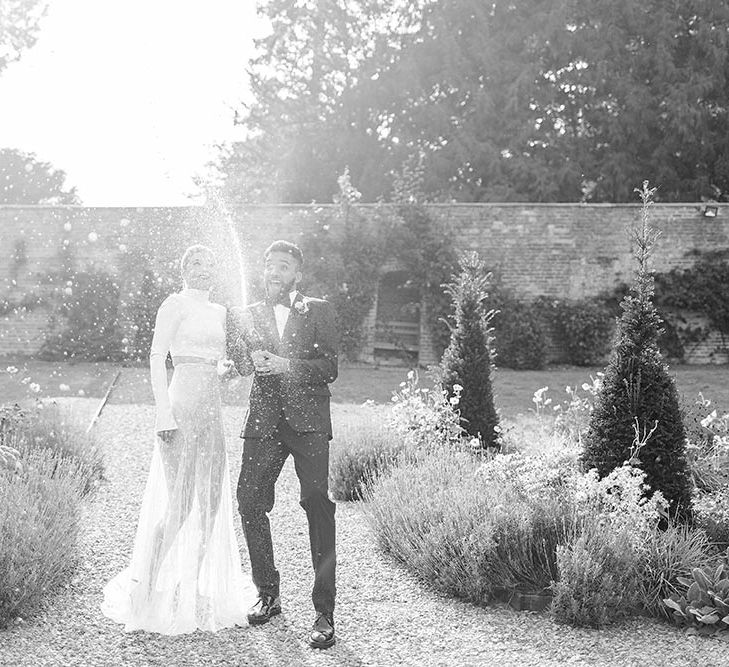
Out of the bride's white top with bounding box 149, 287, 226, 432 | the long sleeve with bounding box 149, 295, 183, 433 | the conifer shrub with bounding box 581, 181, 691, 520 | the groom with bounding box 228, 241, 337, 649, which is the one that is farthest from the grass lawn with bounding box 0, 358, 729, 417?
the long sleeve with bounding box 149, 295, 183, 433

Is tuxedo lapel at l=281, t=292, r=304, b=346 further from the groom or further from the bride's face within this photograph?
the bride's face

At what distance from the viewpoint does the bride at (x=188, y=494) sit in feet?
14.9

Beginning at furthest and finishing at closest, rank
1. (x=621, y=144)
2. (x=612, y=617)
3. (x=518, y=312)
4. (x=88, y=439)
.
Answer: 1. (x=621, y=144)
2. (x=518, y=312)
3. (x=88, y=439)
4. (x=612, y=617)

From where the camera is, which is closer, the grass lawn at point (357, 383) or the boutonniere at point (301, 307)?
the boutonniere at point (301, 307)

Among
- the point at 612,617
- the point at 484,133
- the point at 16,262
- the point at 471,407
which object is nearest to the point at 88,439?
the point at 471,407

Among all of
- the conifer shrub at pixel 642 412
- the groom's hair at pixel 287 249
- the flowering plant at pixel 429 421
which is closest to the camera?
the groom's hair at pixel 287 249

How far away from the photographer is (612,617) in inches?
193

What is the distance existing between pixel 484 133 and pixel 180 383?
19288 mm

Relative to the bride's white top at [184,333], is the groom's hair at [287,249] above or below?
above

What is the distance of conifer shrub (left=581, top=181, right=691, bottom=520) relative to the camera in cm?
590

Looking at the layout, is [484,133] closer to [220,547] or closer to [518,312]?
[518,312]

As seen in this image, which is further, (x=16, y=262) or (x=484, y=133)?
(x=484, y=133)

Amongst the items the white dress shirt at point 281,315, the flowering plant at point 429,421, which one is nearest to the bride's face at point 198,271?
the white dress shirt at point 281,315

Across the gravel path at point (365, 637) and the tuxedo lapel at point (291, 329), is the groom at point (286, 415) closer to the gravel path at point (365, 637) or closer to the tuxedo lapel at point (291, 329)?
the tuxedo lapel at point (291, 329)
